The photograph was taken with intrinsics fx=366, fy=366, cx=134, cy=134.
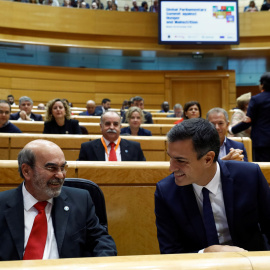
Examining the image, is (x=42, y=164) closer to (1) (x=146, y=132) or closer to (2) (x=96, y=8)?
(1) (x=146, y=132)

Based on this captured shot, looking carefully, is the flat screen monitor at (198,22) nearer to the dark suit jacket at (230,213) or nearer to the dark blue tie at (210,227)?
the dark suit jacket at (230,213)

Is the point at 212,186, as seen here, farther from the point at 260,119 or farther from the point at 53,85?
the point at 53,85

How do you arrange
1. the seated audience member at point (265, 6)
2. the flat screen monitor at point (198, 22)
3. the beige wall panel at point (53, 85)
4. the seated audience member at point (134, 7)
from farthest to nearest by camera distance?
1. the seated audience member at point (134, 7)
2. the seated audience member at point (265, 6)
3. the beige wall panel at point (53, 85)
4. the flat screen monitor at point (198, 22)

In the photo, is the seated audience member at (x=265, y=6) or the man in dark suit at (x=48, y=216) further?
the seated audience member at (x=265, y=6)

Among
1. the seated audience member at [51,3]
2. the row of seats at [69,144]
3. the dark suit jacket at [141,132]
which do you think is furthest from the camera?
the seated audience member at [51,3]

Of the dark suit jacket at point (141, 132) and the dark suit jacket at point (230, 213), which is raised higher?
the dark suit jacket at point (141, 132)

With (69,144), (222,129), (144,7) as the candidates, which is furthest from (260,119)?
(144,7)

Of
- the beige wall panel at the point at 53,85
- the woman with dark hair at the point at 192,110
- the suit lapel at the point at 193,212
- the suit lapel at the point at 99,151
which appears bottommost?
the suit lapel at the point at 193,212

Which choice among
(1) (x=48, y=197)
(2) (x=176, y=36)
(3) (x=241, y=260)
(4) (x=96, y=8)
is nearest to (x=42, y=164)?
(1) (x=48, y=197)

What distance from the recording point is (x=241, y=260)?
85cm

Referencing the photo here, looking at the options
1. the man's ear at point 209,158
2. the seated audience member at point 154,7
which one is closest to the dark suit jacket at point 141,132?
the man's ear at point 209,158

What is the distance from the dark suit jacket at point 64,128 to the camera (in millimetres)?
4547

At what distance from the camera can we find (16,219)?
5.42ft

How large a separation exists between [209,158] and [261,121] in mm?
2407
